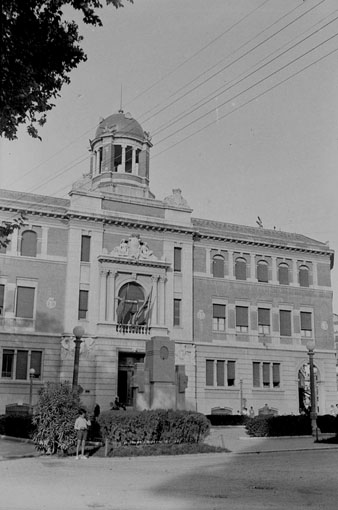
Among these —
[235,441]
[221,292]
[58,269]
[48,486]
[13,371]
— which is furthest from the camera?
[221,292]

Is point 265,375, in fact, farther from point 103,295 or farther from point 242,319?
point 103,295

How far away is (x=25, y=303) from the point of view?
41844mm

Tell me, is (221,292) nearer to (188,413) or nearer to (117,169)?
(117,169)

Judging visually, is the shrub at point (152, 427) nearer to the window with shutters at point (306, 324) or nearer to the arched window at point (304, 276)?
the window with shutters at point (306, 324)

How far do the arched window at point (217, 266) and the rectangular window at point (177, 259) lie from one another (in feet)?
10.1

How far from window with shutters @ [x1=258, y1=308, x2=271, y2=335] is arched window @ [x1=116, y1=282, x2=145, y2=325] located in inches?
403

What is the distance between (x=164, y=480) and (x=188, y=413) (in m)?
8.20

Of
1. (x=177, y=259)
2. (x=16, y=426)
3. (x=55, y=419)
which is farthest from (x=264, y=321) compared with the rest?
(x=55, y=419)

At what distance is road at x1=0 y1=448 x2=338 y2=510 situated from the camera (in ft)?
40.0

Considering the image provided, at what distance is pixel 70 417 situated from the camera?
69.7 feet

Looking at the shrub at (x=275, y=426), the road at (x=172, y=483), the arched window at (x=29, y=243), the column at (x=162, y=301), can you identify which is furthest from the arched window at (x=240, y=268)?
the road at (x=172, y=483)

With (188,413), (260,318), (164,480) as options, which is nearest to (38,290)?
(260,318)

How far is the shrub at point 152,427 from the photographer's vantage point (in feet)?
72.9

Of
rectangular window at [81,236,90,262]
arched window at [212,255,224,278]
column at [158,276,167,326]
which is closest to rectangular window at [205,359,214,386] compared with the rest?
column at [158,276,167,326]
